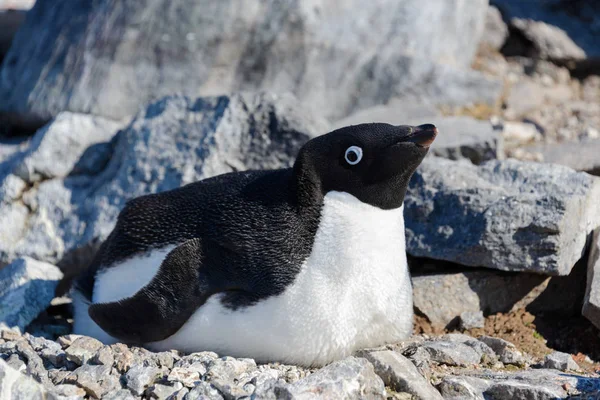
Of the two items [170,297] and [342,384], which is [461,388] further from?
[170,297]

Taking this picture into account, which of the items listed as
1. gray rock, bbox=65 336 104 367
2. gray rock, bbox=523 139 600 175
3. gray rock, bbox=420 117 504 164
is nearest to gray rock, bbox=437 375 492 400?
gray rock, bbox=65 336 104 367

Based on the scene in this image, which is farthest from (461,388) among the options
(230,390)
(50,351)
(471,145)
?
(471,145)

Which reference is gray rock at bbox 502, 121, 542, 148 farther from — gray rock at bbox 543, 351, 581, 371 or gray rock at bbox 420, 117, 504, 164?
gray rock at bbox 543, 351, 581, 371

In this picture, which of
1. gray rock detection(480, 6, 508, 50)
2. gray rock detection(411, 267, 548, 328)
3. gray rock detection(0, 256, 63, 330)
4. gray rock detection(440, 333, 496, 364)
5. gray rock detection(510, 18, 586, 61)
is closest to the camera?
gray rock detection(440, 333, 496, 364)

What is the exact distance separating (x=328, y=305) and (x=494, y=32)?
6.18 m

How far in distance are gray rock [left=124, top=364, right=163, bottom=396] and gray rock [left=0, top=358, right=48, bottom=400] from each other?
0.45 metres

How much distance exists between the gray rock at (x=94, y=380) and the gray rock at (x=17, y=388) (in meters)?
0.34

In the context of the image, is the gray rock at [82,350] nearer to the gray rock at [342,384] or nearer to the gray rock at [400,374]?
the gray rock at [342,384]

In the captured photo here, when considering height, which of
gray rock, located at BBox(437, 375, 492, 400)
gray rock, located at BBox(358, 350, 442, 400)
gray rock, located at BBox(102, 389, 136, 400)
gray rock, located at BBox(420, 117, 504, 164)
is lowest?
gray rock, located at BBox(102, 389, 136, 400)

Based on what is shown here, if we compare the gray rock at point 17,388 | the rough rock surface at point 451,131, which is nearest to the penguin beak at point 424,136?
the gray rock at point 17,388

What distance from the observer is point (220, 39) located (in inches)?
286

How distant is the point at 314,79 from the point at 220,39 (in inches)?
34.2

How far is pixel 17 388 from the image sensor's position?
311 centimetres

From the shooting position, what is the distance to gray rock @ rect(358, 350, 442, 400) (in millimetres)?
3389
